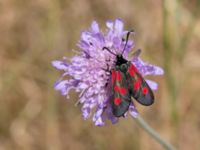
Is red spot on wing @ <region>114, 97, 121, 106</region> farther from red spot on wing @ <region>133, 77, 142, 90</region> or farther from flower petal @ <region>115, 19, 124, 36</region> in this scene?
flower petal @ <region>115, 19, 124, 36</region>

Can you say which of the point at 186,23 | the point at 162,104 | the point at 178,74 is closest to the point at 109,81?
the point at 178,74

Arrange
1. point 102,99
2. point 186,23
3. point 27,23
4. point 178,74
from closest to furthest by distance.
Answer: point 102,99 < point 178,74 < point 186,23 < point 27,23

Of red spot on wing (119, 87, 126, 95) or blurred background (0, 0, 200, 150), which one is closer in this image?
red spot on wing (119, 87, 126, 95)

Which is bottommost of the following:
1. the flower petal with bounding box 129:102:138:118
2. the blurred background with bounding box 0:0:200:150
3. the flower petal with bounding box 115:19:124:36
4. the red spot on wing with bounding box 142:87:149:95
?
the flower petal with bounding box 129:102:138:118

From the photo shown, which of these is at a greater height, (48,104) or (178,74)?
(48,104)

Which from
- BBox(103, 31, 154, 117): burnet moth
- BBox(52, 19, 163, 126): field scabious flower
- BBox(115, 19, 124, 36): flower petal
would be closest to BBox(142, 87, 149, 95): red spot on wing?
BBox(103, 31, 154, 117): burnet moth

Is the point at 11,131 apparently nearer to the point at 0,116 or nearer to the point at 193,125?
the point at 0,116

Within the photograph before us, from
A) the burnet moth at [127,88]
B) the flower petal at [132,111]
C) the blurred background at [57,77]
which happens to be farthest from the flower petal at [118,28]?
the blurred background at [57,77]
